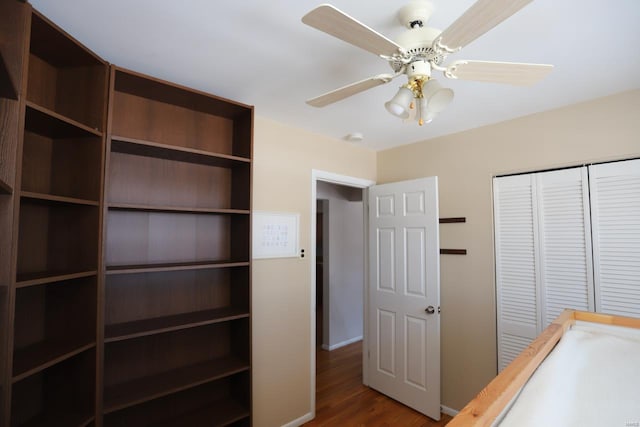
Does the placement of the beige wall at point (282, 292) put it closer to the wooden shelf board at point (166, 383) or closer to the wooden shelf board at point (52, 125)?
the wooden shelf board at point (166, 383)

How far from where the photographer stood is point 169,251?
185cm

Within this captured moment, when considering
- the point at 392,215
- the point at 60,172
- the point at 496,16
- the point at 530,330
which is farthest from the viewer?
the point at 392,215

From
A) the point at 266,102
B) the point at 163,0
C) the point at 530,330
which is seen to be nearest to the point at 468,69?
the point at 163,0

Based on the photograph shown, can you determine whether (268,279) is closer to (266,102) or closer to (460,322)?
(266,102)

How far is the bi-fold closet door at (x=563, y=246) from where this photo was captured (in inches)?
74.4

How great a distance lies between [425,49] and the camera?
43.3 inches

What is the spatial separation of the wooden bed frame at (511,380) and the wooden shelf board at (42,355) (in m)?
1.35

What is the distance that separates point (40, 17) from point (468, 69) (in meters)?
1.55

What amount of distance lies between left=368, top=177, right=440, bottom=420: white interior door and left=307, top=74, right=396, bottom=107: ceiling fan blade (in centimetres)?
148

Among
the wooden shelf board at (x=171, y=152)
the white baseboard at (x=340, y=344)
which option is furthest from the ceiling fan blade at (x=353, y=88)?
the white baseboard at (x=340, y=344)

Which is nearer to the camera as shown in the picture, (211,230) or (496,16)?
(496,16)

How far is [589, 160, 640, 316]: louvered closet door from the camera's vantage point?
73.2 inches

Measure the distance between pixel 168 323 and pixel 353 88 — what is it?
1521 mm

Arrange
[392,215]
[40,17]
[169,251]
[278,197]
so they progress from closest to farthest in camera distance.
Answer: [40,17]
[169,251]
[278,197]
[392,215]
